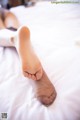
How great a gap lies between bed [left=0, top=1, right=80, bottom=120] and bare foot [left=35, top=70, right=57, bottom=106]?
1 cm

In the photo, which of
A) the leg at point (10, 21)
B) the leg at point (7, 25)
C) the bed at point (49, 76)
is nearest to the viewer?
the bed at point (49, 76)

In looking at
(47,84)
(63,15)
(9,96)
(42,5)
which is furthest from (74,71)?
(42,5)

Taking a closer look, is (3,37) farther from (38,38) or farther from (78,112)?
(78,112)

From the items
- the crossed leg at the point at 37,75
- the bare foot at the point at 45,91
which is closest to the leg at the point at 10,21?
the crossed leg at the point at 37,75

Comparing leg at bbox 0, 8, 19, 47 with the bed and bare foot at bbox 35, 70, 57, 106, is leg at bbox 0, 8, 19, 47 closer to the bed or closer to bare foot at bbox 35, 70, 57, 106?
the bed

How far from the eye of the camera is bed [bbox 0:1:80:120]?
0.43 metres

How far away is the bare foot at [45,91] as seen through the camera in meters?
0.45

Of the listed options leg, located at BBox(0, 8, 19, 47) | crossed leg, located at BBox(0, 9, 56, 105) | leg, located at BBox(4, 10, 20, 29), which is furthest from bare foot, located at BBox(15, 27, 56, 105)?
leg, located at BBox(4, 10, 20, 29)

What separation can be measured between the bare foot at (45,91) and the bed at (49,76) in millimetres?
13

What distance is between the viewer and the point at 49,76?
514 millimetres

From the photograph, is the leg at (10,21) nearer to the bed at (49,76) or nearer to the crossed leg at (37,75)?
the bed at (49,76)

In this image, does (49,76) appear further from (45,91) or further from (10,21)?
(10,21)

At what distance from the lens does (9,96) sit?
18.0 inches

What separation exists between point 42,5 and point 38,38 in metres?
0.48
